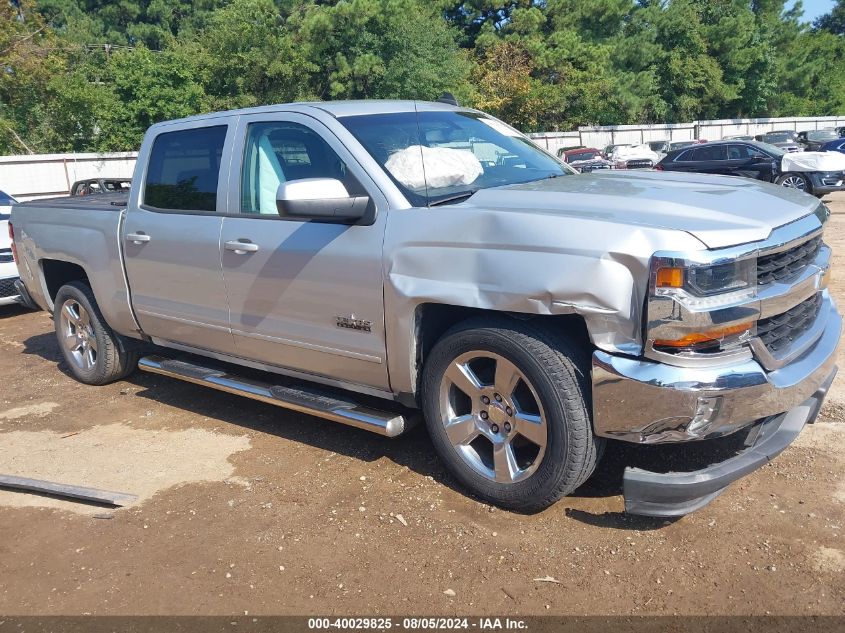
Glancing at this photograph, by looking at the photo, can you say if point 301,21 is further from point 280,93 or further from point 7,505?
point 7,505

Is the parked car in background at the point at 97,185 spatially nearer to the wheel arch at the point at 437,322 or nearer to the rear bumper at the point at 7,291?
the rear bumper at the point at 7,291

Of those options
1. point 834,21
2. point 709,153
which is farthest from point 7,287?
point 834,21

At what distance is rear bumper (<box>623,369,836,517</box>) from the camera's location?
3.16 meters

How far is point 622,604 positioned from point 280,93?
33.5m

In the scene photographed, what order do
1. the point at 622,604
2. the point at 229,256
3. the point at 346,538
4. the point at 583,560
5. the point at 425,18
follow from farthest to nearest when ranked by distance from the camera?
the point at 425,18
the point at 229,256
the point at 346,538
the point at 583,560
the point at 622,604

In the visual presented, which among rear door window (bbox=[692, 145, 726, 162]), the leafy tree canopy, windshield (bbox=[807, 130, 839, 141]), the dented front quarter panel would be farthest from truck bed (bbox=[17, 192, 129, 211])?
windshield (bbox=[807, 130, 839, 141])

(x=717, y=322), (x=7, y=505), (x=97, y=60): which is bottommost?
(x=7, y=505)

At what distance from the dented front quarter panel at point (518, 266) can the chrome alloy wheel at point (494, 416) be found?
0.26 metres

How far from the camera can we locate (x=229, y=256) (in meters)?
4.55

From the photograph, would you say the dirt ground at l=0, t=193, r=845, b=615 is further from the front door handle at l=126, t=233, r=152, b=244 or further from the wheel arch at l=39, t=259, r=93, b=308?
the wheel arch at l=39, t=259, r=93, b=308

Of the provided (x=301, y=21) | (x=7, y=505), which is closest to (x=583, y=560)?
(x=7, y=505)

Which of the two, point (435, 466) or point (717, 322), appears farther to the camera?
point (435, 466)

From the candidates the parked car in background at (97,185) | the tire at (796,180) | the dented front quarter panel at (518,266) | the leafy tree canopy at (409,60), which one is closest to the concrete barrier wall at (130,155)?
the leafy tree canopy at (409,60)

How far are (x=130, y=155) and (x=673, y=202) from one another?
28859 mm
